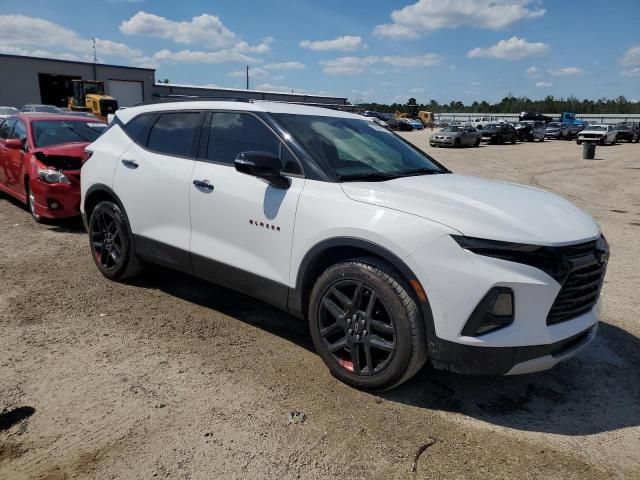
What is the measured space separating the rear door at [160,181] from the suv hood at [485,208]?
156 centimetres

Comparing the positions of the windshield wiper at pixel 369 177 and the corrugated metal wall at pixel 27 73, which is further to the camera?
the corrugated metal wall at pixel 27 73

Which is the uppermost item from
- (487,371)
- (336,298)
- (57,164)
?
(57,164)

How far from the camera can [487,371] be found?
105 inches

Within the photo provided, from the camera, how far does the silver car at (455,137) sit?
3100cm

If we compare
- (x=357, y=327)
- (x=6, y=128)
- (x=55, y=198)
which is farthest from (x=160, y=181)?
(x=6, y=128)

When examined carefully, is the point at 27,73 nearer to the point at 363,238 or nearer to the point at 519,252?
the point at 363,238

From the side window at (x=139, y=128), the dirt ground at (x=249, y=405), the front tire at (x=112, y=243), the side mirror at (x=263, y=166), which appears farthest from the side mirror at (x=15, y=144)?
the side mirror at (x=263, y=166)

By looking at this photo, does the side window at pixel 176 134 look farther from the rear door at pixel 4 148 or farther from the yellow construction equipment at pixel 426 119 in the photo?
the yellow construction equipment at pixel 426 119

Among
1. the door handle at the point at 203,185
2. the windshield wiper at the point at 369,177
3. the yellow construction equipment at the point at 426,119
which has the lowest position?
the door handle at the point at 203,185

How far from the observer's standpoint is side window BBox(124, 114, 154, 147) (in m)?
4.46

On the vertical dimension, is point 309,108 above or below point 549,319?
above

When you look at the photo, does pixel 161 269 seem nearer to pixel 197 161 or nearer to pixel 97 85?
pixel 197 161

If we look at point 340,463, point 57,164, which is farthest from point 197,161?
point 57,164

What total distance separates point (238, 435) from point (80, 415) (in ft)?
3.02
